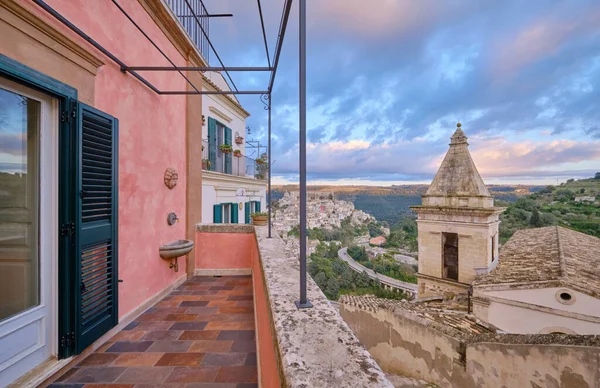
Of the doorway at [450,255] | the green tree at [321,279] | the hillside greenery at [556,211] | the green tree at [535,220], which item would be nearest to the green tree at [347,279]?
the green tree at [321,279]

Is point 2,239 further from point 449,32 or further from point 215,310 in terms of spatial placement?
point 449,32

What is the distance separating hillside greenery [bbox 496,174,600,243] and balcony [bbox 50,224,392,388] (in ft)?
50.7

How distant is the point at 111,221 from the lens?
2.55 meters

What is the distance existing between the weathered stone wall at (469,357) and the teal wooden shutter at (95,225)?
16.1 ft

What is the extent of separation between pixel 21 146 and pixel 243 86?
8.59 ft

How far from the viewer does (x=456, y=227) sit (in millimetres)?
9352

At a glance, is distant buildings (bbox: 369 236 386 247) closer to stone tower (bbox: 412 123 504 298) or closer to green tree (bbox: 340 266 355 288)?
green tree (bbox: 340 266 355 288)

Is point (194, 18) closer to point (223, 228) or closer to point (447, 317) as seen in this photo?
point (223, 228)

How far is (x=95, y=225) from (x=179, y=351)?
1.42 meters

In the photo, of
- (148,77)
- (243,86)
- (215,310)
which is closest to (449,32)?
(243,86)

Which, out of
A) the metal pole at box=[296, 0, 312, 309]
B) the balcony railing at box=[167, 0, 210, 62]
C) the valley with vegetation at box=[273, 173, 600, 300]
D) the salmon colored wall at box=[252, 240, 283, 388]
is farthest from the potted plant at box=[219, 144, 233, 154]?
the metal pole at box=[296, 0, 312, 309]

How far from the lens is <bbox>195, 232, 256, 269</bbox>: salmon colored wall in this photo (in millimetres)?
4832

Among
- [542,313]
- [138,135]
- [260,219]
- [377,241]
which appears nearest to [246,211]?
[260,219]

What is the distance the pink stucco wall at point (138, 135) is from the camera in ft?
8.46
